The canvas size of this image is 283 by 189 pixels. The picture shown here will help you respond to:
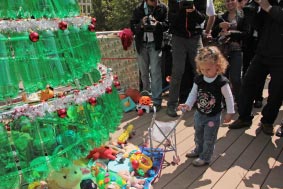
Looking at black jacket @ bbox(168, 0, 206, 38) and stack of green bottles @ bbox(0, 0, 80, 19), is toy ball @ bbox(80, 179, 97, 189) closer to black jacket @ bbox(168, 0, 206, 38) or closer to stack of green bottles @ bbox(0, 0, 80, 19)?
stack of green bottles @ bbox(0, 0, 80, 19)

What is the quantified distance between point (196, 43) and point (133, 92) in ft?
5.12

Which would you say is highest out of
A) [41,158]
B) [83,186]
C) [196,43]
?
[196,43]

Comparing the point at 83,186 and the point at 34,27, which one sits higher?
the point at 34,27

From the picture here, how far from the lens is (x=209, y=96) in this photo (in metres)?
3.65

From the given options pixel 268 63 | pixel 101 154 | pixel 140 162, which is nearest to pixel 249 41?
pixel 268 63

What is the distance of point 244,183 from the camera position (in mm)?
3480

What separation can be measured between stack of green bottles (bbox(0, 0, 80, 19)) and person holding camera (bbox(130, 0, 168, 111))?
2087mm

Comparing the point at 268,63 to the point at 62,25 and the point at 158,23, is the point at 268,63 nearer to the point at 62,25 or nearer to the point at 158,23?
the point at 158,23

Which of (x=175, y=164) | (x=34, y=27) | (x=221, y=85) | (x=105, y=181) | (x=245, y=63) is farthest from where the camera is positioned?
(x=245, y=63)

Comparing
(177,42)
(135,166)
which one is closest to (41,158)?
(135,166)

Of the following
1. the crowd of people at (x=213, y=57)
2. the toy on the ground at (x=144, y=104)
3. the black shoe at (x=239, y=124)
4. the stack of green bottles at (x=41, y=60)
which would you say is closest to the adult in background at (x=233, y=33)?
the crowd of people at (x=213, y=57)

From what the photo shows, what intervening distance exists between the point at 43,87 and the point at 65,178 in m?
0.85

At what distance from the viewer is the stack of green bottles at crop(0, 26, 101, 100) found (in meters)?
2.90

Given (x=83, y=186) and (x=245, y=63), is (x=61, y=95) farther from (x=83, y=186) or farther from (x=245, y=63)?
(x=245, y=63)
